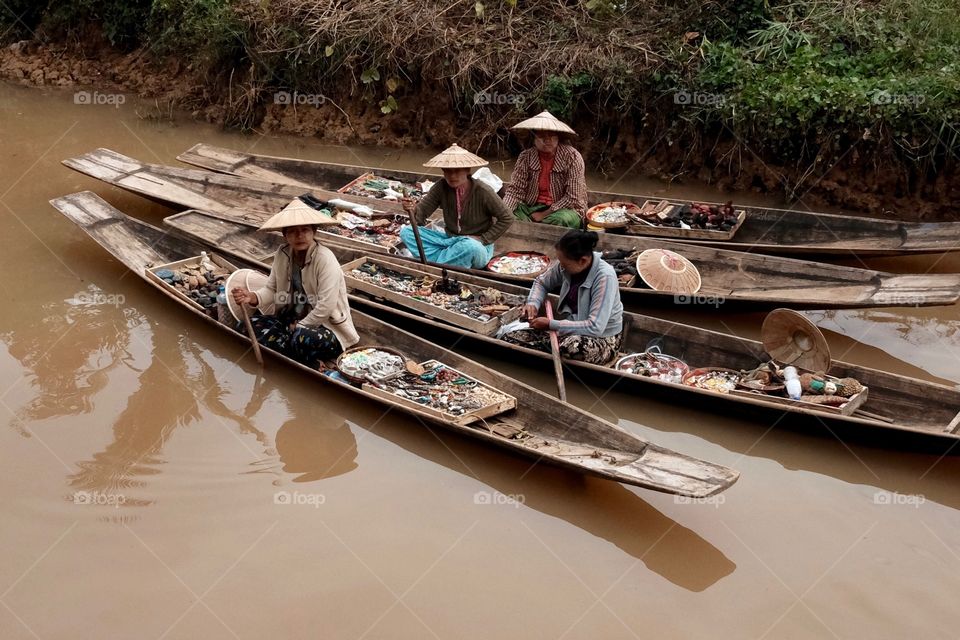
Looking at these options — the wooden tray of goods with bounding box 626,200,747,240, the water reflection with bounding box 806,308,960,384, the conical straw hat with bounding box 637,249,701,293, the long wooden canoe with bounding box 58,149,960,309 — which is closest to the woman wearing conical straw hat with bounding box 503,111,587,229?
the long wooden canoe with bounding box 58,149,960,309

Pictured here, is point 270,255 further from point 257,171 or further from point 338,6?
point 338,6

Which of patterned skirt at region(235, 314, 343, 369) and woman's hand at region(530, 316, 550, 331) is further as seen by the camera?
patterned skirt at region(235, 314, 343, 369)

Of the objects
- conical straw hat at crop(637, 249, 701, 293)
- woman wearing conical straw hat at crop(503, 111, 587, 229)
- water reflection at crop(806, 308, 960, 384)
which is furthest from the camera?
woman wearing conical straw hat at crop(503, 111, 587, 229)

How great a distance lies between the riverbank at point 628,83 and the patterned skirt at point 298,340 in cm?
421

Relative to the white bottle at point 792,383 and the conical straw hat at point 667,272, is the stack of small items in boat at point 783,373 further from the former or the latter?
the conical straw hat at point 667,272

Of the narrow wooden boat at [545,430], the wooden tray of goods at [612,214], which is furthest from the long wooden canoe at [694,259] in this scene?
the narrow wooden boat at [545,430]

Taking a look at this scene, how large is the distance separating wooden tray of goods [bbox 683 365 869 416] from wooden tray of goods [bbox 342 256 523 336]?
1.30 metres

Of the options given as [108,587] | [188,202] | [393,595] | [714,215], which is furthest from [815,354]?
[188,202]

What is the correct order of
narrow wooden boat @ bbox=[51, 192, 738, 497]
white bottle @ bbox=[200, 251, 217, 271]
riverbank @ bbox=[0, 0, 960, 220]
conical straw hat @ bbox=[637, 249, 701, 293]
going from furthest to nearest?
riverbank @ bbox=[0, 0, 960, 220]
white bottle @ bbox=[200, 251, 217, 271]
conical straw hat @ bbox=[637, 249, 701, 293]
narrow wooden boat @ bbox=[51, 192, 738, 497]

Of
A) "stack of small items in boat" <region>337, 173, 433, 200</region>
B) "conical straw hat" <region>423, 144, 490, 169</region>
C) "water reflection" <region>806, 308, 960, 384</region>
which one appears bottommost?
"water reflection" <region>806, 308, 960, 384</region>

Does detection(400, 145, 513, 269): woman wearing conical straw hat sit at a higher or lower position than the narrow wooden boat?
higher

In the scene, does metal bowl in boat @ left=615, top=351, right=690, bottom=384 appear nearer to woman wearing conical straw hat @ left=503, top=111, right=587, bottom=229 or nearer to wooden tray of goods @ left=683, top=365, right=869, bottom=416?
wooden tray of goods @ left=683, top=365, right=869, bottom=416

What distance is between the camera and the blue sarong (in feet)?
22.2

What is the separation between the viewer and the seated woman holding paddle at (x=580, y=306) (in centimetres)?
539
